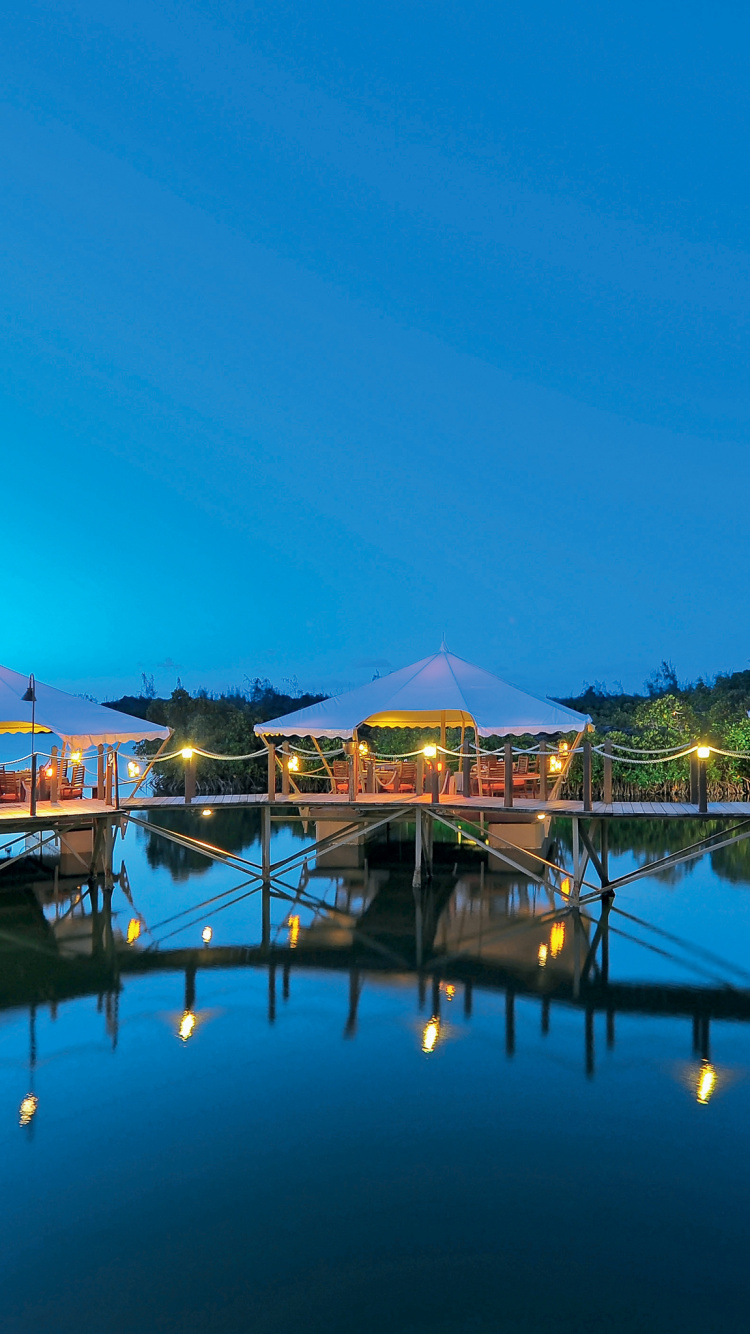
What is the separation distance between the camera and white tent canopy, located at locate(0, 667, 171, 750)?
42.5 ft

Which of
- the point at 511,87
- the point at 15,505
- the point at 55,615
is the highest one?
the point at 511,87

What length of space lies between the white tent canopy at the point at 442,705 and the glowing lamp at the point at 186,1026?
5.74 meters

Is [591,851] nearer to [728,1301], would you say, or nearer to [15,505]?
[728,1301]

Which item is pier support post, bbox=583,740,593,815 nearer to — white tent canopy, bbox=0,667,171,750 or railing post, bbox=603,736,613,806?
railing post, bbox=603,736,613,806

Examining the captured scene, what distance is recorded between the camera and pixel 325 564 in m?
58.3

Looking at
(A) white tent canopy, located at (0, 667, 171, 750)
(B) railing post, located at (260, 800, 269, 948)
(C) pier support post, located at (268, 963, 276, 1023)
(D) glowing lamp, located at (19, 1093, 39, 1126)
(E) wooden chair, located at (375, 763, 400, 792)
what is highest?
(A) white tent canopy, located at (0, 667, 171, 750)

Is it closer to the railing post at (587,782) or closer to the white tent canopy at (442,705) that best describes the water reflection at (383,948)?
the railing post at (587,782)

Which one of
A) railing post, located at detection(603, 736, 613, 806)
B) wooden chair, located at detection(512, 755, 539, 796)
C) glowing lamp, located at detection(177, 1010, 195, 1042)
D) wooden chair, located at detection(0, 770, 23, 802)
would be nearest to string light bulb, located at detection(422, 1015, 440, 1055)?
glowing lamp, located at detection(177, 1010, 195, 1042)

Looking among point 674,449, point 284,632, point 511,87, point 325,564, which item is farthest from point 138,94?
point 284,632

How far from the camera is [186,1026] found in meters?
7.88

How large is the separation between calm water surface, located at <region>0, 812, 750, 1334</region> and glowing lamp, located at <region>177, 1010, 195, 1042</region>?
0.18ft

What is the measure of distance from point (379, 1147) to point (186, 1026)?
2.87 metres

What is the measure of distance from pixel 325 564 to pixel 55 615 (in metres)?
19.8

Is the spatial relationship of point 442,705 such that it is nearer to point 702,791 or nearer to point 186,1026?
point 702,791
